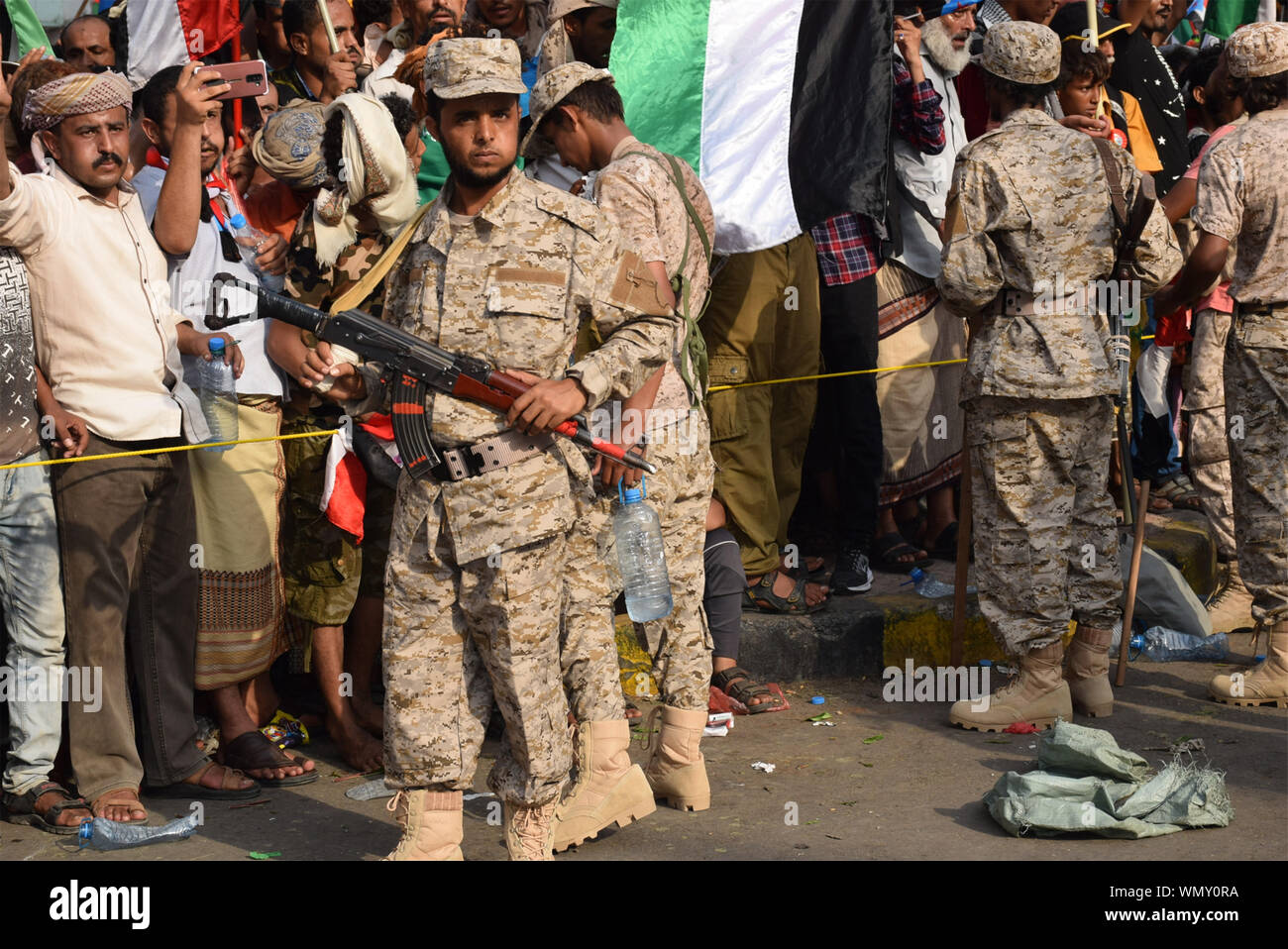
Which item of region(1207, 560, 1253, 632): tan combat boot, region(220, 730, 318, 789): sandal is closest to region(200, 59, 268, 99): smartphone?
region(220, 730, 318, 789): sandal

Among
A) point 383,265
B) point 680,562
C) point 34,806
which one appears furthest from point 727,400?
point 34,806

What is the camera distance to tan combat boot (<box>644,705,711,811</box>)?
508 cm

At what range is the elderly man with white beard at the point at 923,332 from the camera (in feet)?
23.7

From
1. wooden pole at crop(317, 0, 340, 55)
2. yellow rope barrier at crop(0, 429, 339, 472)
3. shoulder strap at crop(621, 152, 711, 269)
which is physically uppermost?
wooden pole at crop(317, 0, 340, 55)

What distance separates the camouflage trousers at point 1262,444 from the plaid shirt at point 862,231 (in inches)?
64.7

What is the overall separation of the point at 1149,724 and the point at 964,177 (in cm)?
223

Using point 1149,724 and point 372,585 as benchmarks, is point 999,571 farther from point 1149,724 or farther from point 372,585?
point 372,585

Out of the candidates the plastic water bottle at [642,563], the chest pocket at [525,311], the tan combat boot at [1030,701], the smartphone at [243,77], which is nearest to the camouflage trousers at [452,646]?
the chest pocket at [525,311]

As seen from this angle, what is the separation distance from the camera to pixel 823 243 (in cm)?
702

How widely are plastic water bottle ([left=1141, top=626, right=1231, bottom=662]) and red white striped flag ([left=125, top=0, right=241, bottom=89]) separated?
497 cm

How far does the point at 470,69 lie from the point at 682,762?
2344mm

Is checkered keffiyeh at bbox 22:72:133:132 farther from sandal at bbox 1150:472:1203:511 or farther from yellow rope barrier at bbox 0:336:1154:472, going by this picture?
sandal at bbox 1150:472:1203:511

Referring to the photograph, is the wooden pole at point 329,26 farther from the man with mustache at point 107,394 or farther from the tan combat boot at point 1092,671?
the tan combat boot at point 1092,671

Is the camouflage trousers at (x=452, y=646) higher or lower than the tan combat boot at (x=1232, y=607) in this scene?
higher
